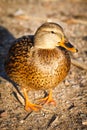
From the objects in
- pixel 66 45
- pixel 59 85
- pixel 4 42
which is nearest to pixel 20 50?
pixel 66 45

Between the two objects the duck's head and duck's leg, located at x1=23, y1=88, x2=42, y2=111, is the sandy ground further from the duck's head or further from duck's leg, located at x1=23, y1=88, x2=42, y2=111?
the duck's head

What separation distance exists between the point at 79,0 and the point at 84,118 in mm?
4394

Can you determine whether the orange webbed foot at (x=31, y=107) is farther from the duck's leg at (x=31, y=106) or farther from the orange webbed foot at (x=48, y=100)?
the orange webbed foot at (x=48, y=100)

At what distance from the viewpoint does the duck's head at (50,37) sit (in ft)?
13.2

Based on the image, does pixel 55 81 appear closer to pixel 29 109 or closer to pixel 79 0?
pixel 29 109

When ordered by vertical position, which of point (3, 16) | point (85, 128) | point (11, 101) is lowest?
point (85, 128)

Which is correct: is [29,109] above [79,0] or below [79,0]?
below

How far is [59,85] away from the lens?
15.7ft

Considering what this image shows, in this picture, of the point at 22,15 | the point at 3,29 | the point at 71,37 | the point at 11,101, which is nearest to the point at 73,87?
the point at 11,101

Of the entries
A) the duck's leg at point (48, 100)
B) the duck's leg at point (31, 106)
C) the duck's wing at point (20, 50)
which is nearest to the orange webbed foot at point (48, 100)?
the duck's leg at point (48, 100)

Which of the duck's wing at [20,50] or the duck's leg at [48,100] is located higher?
the duck's wing at [20,50]

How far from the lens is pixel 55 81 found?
4.11 metres

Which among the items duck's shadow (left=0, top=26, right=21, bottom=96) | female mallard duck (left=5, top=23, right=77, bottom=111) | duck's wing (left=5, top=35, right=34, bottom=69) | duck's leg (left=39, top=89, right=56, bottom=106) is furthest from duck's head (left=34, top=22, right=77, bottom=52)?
duck's shadow (left=0, top=26, right=21, bottom=96)

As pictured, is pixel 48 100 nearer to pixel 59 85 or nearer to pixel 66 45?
pixel 59 85
